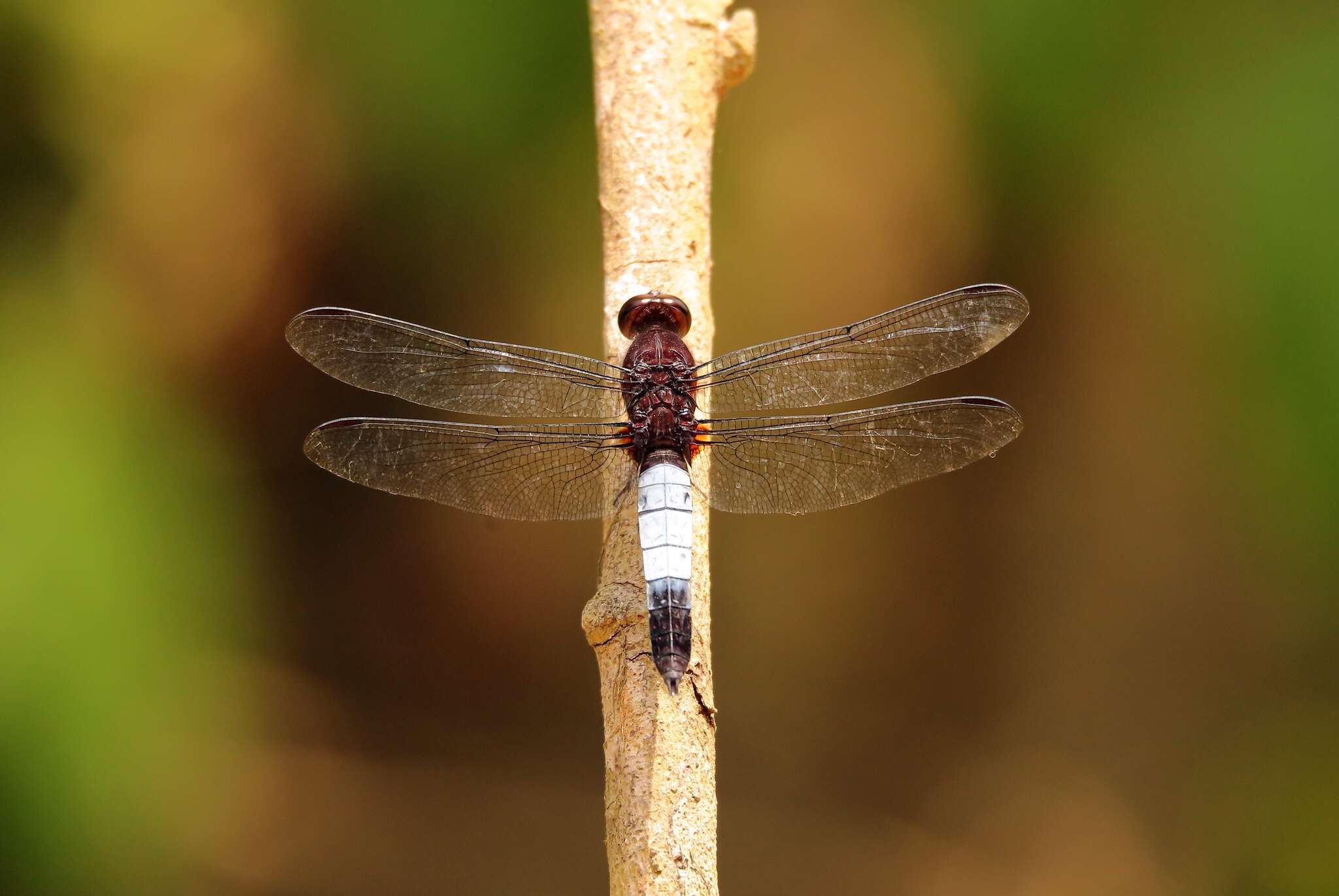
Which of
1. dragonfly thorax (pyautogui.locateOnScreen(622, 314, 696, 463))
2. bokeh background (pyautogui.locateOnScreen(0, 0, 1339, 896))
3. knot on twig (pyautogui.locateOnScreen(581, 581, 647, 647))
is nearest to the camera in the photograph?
knot on twig (pyautogui.locateOnScreen(581, 581, 647, 647))

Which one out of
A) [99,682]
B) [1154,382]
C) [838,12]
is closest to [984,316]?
[1154,382]

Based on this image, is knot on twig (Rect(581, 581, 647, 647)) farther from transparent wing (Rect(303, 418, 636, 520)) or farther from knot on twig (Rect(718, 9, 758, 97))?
knot on twig (Rect(718, 9, 758, 97))

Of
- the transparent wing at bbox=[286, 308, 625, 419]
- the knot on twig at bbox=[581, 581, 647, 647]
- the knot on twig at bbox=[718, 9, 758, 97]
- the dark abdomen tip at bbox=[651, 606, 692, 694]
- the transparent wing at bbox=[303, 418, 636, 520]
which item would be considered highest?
the knot on twig at bbox=[718, 9, 758, 97]

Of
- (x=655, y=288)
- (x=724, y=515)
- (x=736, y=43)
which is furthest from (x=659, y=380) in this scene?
(x=724, y=515)

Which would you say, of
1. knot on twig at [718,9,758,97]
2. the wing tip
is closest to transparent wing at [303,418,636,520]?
the wing tip

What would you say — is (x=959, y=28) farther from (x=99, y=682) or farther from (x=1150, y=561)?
(x=99, y=682)

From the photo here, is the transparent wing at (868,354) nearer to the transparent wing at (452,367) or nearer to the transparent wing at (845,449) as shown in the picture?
the transparent wing at (845,449)

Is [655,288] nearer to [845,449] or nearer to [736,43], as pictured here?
[845,449]
